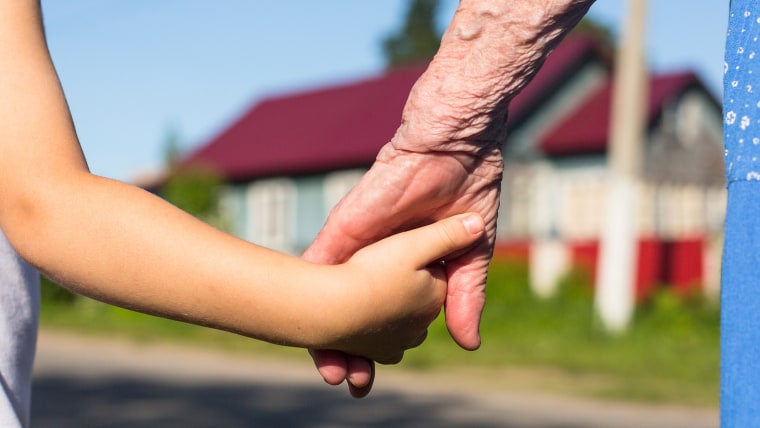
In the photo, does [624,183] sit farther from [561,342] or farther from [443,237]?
[443,237]

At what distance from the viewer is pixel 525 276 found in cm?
2039

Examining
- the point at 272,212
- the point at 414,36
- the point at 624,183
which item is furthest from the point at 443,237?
the point at 414,36

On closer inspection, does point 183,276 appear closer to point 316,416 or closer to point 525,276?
point 316,416

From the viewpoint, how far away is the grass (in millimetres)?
10484

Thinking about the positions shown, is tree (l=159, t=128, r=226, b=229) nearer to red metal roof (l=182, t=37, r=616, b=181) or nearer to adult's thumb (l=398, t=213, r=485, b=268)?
red metal roof (l=182, t=37, r=616, b=181)

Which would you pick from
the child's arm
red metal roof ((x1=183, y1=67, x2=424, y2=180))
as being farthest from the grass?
the child's arm

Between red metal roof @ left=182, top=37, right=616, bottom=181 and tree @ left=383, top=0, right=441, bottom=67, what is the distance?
→ 37.2 metres

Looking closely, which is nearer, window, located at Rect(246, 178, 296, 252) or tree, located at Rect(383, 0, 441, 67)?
window, located at Rect(246, 178, 296, 252)

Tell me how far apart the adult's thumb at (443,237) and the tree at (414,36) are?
66063 mm

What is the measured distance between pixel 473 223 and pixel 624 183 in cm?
1408

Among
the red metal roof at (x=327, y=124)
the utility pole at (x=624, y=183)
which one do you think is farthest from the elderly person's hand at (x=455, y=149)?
the red metal roof at (x=327, y=124)

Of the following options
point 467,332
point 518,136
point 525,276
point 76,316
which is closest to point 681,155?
point 518,136

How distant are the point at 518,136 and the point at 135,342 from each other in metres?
10.9

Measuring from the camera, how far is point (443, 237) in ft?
4.24
